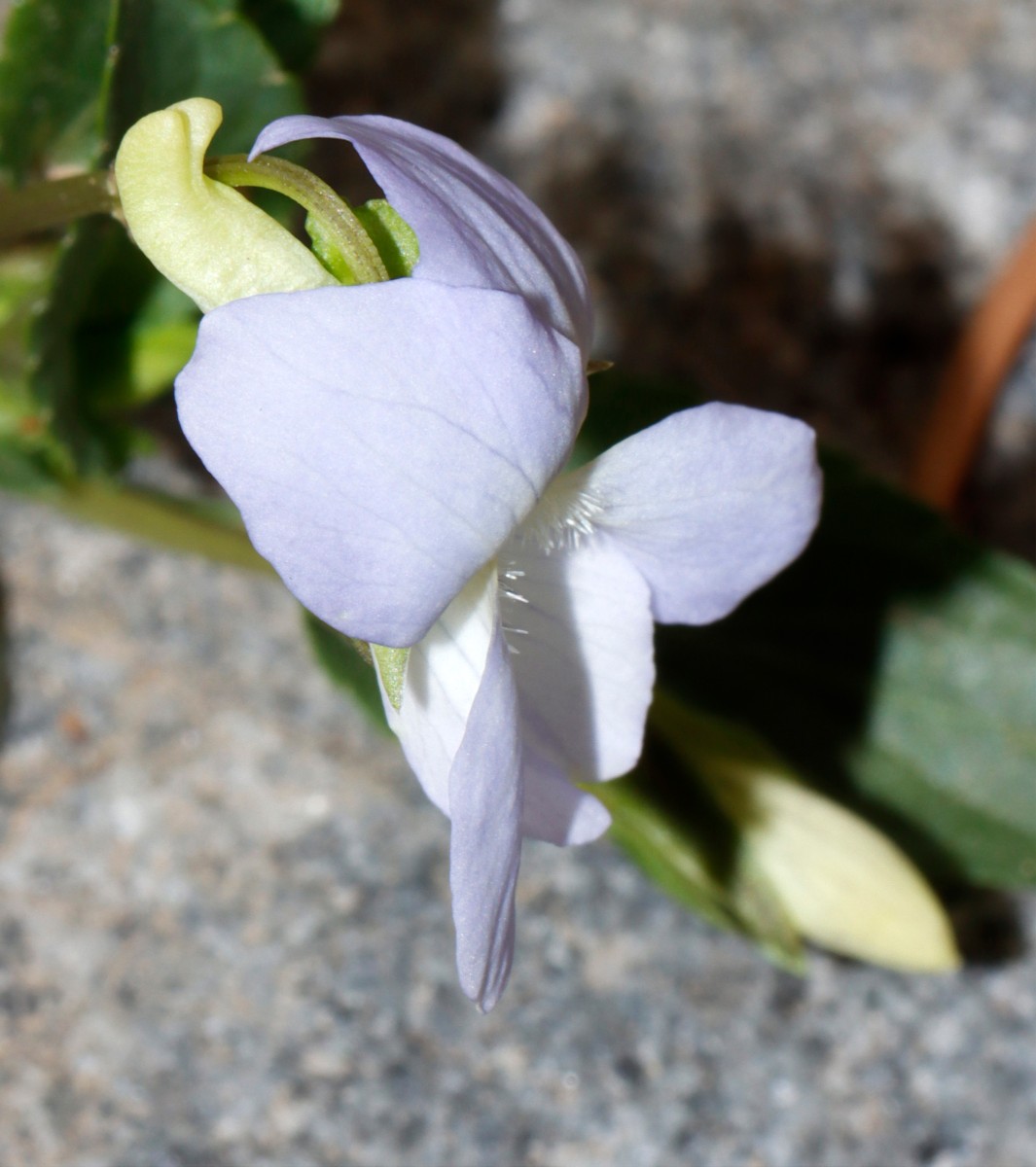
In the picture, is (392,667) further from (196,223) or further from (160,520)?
(160,520)

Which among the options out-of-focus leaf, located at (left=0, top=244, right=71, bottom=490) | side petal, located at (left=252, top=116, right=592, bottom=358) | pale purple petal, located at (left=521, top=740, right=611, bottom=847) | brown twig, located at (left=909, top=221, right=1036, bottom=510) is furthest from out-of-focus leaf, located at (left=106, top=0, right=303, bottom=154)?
brown twig, located at (left=909, top=221, right=1036, bottom=510)

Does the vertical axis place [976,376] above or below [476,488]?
below

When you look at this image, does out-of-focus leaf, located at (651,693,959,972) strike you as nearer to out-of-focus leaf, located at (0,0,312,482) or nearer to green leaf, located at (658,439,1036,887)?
green leaf, located at (658,439,1036,887)

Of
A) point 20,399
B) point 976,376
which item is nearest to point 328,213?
point 20,399

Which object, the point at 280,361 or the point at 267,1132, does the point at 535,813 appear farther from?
the point at 267,1132

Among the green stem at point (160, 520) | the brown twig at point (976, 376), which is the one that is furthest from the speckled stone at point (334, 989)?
the brown twig at point (976, 376)

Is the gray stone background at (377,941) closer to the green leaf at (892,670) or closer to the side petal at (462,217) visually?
the green leaf at (892,670)
